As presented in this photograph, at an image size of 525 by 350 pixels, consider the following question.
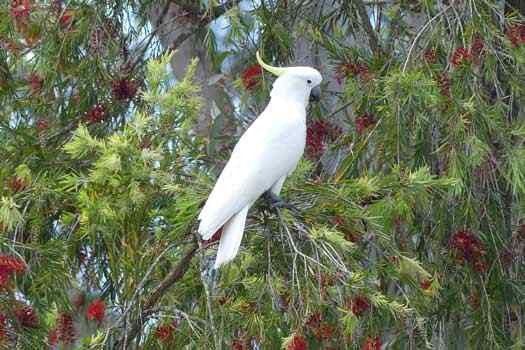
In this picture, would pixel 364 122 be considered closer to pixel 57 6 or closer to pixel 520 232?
pixel 520 232

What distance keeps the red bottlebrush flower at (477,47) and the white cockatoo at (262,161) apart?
0.38 meters

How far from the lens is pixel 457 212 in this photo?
8.82 ft

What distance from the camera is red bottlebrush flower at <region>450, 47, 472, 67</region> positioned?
263 centimetres

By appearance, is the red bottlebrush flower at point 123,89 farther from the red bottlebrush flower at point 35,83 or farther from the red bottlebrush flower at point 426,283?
the red bottlebrush flower at point 426,283

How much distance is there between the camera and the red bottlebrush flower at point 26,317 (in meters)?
2.25

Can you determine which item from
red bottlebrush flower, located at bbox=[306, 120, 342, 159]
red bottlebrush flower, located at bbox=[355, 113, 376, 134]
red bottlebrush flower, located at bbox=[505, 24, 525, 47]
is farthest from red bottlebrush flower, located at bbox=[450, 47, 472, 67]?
Result: red bottlebrush flower, located at bbox=[306, 120, 342, 159]

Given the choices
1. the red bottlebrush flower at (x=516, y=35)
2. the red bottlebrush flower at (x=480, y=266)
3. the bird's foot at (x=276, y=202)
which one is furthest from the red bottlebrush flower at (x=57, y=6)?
the red bottlebrush flower at (x=480, y=266)

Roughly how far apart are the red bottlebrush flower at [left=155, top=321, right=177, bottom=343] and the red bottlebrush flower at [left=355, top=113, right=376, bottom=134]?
0.81m

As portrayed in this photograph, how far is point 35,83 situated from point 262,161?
3.06ft

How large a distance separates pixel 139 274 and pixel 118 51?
1064mm

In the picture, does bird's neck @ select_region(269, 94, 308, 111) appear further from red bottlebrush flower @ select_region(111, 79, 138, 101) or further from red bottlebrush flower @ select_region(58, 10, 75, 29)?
red bottlebrush flower @ select_region(58, 10, 75, 29)

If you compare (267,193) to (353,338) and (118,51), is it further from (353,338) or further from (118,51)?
(118,51)

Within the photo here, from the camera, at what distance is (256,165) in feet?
8.13

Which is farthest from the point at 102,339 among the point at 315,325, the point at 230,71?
the point at 230,71
